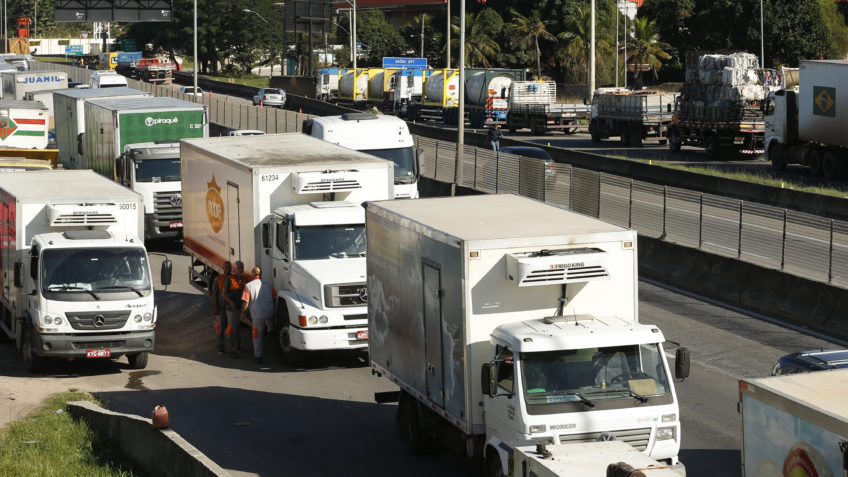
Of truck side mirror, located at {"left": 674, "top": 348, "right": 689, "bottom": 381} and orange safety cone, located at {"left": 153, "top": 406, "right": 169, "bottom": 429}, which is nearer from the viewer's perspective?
truck side mirror, located at {"left": 674, "top": 348, "right": 689, "bottom": 381}

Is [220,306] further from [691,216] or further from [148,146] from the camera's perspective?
[148,146]

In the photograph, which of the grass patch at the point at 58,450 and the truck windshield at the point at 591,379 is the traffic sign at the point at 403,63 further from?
the truck windshield at the point at 591,379

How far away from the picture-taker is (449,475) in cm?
1377

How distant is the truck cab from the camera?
3059cm

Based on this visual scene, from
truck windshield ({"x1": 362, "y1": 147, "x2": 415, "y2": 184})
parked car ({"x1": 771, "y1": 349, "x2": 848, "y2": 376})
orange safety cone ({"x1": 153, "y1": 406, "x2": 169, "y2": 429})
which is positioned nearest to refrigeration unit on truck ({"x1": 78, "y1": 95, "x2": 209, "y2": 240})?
truck windshield ({"x1": 362, "y1": 147, "x2": 415, "y2": 184})

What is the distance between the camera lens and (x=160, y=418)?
536 inches

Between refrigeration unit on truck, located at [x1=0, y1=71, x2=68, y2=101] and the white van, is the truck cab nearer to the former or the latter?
refrigeration unit on truck, located at [x1=0, y1=71, x2=68, y2=101]

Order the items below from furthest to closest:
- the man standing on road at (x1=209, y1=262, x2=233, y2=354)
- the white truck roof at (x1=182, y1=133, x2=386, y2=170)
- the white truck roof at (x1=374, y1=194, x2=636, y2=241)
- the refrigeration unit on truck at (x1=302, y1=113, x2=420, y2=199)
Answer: the refrigeration unit on truck at (x1=302, y1=113, x2=420, y2=199) < the white truck roof at (x1=182, y1=133, x2=386, y2=170) < the man standing on road at (x1=209, y1=262, x2=233, y2=354) < the white truck roof at (x1=374, y1=194, x2=636, y2=241)

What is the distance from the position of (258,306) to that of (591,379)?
8.89 metres

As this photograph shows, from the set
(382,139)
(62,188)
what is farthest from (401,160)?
(62,188)

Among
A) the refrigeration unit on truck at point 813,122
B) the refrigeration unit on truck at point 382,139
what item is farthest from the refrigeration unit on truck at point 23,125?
the refrigeration unit on truck at point 813,122

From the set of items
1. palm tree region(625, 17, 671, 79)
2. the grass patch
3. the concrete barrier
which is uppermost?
palm tree region(625, 17, 671, 79)

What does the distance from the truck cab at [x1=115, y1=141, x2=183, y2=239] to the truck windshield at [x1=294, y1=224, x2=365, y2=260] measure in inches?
461

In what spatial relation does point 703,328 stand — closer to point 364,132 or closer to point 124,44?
point 364,132
